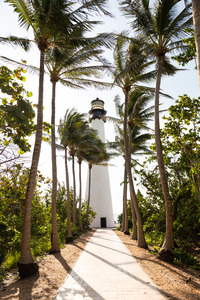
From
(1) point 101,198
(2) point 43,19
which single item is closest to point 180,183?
(2) point 43,19

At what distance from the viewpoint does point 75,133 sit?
1422 cm

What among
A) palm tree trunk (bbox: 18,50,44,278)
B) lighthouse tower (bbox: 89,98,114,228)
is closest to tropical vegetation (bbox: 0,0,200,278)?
palm tree trunk (bbox: 18,50,44,278)

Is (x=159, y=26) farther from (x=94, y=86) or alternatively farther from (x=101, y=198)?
(x=101, y=198)

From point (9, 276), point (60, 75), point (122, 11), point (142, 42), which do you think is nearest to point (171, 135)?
point (142, 42)

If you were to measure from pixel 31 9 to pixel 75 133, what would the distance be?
8.02m

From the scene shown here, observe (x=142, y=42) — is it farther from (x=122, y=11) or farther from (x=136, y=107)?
(x=136, y=107)

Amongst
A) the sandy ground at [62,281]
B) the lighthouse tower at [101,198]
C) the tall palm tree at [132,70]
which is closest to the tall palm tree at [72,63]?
the tall palm tree at [132,70]

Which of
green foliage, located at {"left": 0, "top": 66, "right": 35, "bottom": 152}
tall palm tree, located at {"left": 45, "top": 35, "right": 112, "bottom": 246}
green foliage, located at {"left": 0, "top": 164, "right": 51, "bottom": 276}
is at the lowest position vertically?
green foliage, located at {"left": 0, "top": 164, "right": 51, "bottom": 276}

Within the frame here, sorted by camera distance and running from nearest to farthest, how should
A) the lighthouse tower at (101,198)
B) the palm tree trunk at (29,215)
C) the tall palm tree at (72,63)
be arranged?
the palm tree trunk at (29,215) → the tall palm tree at (72,63) → the lighthouse tower at (101,198)

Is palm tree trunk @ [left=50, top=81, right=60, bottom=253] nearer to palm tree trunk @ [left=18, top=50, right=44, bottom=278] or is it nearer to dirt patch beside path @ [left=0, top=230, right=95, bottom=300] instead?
dirt patch beside path @ [left=0, top=230, right=95, bottom=300]

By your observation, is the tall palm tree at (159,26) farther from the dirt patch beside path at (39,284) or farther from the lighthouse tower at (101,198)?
the lighthouse tower at (101,198)

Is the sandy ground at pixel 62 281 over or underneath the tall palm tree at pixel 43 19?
underneath

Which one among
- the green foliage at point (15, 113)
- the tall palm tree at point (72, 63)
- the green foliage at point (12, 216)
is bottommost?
the green foliage at point (12, 216)

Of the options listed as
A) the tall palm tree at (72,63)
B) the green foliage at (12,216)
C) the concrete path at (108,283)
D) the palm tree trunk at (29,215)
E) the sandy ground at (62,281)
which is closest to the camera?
the concrete path at (108,283)
